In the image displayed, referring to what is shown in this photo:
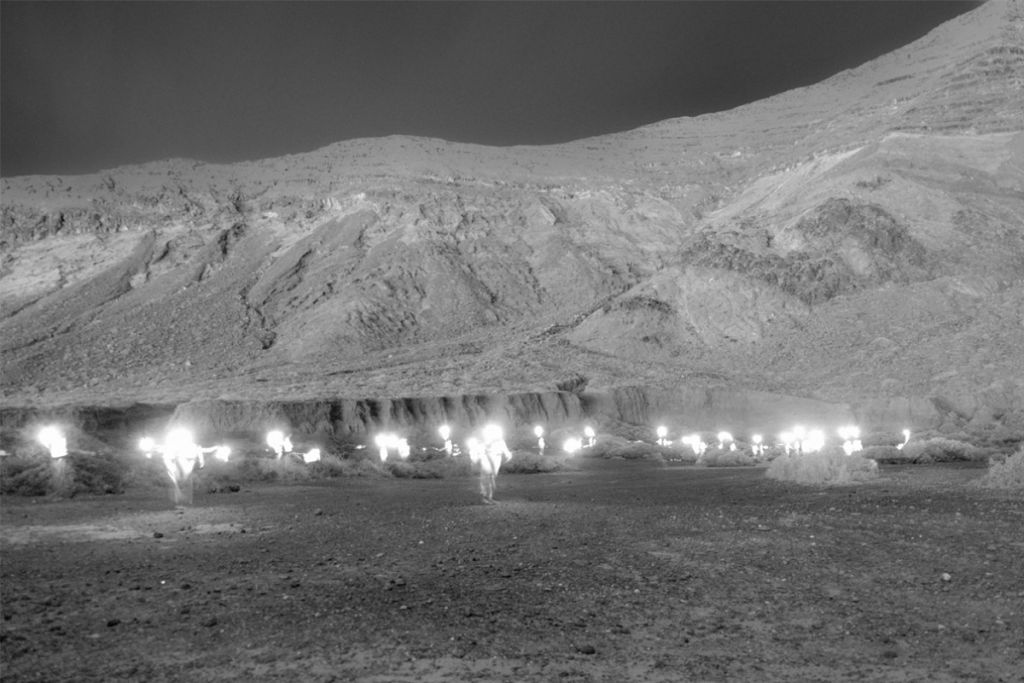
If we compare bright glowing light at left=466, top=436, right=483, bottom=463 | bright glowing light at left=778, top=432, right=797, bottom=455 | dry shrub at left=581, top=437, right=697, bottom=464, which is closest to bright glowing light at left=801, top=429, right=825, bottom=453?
bright glowing light at left=778, top=432, right=797, bottom=455

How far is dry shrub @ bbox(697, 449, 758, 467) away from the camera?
103 feet

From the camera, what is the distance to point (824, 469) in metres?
21.7

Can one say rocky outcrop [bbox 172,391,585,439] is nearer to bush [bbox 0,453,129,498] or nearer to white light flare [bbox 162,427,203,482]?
bush [bbox 0,453,129,498]

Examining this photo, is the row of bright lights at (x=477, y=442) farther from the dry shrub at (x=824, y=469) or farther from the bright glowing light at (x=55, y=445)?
the dry shrub at (x=824, y=469)

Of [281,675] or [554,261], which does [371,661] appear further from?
[554,261]

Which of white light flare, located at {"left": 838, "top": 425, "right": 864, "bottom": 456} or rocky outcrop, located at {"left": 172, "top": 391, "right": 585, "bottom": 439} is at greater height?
rocky outcrop, located at {"left": 172, "top": 391, "right": 585, "bottom": 439}

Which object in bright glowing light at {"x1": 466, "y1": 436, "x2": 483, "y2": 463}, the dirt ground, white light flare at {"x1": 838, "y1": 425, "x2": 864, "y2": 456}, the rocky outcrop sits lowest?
the dirt ground

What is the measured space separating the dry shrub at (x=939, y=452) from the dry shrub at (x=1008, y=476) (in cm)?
1030

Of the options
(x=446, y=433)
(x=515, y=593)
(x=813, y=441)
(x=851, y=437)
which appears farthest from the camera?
(x=446, y=433)

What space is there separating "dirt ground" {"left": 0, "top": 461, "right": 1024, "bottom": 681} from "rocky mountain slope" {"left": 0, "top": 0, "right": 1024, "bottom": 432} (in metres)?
29.9

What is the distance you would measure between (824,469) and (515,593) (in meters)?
14.7

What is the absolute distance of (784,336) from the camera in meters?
56.0

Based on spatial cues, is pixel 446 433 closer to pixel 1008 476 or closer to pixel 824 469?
pixel 824 469

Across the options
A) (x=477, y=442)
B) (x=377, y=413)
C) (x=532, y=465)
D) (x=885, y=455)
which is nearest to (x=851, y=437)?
(x=885, y=455)
